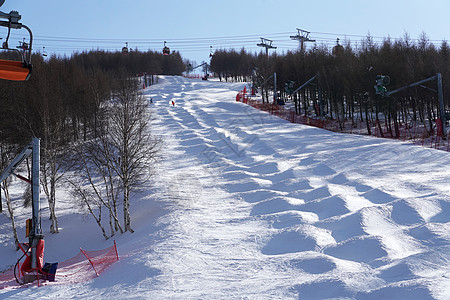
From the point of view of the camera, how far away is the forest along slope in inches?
436

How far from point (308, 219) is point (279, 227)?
131 centimetres

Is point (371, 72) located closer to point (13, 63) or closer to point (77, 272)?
point (77, 272)

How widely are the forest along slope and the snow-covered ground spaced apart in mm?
57

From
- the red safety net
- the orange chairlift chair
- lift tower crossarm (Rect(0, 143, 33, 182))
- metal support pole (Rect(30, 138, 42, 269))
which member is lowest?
the red safety net

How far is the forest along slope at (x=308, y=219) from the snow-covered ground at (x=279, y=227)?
0.19 feet

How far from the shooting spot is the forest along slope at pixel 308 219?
11.1 meters


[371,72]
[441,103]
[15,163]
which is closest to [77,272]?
[15,163]

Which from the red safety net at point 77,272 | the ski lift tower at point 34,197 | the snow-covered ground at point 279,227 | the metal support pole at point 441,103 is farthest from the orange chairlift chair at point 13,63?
the metal support pole at point 441,103

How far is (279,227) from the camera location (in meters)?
17.1

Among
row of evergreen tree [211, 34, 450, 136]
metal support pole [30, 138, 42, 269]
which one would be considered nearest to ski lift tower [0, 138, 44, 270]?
metal support pole [30, 138, 42, 269]

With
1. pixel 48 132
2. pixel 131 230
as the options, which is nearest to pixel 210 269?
pixel 131 230

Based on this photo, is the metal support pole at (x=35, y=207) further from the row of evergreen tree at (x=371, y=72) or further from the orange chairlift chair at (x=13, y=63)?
the row of evergreen tree at (x=371, y=72)

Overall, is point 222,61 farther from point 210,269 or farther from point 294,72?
point 210,269

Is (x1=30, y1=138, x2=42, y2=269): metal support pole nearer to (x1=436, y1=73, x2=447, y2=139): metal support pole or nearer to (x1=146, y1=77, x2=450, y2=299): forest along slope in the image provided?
(x1=146, y1=77, x2=450, y2=299): forest along slope
